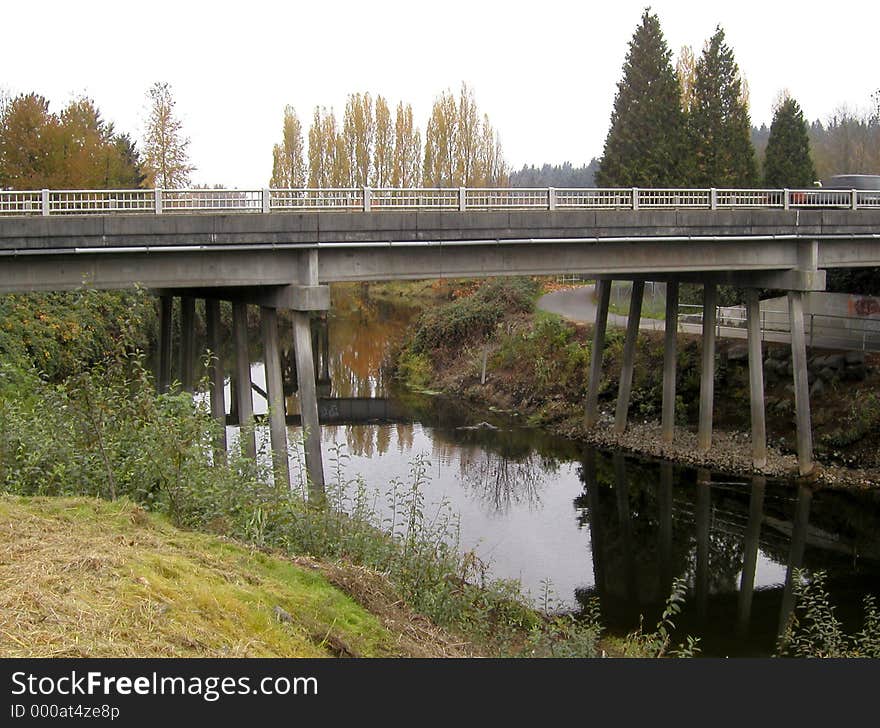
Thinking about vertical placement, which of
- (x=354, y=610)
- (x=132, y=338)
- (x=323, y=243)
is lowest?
(x=354, y=610)

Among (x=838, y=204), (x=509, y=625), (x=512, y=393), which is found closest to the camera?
(x=509, y=625)

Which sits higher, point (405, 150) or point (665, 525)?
point (405, 150)

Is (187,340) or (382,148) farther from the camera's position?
(382,148)

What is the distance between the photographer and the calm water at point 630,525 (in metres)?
18.3

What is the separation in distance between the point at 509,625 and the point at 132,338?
6601mm

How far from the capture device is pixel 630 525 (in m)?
23.5

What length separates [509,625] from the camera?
13.4m

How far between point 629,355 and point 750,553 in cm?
988

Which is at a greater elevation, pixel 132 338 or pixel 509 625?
pixel 132 338

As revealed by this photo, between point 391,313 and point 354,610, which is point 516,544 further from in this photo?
point 391,313

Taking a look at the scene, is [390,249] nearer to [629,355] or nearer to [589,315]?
[629,355]

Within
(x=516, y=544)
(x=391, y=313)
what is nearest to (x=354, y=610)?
(x=516, y=544)

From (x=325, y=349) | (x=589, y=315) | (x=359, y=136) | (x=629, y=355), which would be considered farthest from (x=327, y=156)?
(x=629, y=355)

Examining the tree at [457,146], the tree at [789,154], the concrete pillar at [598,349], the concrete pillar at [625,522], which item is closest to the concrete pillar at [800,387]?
the concrete pillar at [625,522]
